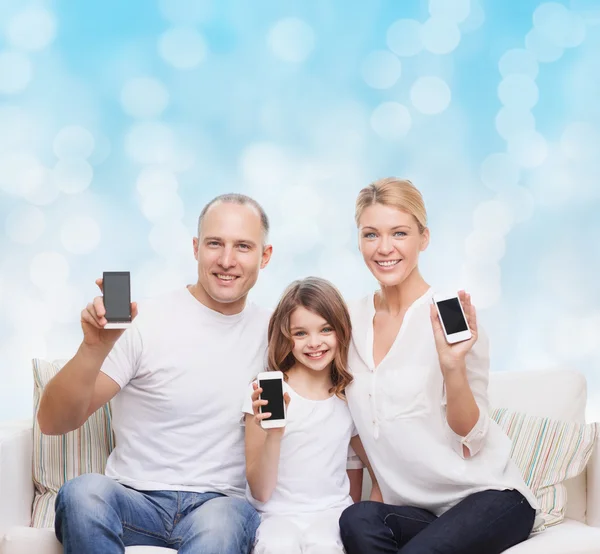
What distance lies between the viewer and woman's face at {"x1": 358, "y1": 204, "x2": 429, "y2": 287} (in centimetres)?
197

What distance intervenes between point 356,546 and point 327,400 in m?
0.42

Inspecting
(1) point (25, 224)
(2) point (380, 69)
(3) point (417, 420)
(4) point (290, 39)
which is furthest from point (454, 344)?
(1) point (25, 224)

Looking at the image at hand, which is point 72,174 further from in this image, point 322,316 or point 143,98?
point 322,316

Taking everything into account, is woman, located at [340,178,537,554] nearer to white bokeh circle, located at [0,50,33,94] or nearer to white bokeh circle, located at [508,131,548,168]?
white bokeh circle, located at [508,131,548,168]

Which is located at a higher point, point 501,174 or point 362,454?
point 501,174

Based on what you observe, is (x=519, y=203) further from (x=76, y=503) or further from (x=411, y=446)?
(x=76, y=503)

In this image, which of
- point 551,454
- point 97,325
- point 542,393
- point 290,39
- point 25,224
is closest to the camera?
point 97,325

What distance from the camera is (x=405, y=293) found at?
2049 mm

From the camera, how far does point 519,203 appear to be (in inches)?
134

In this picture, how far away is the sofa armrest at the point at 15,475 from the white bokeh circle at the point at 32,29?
5.86 feet

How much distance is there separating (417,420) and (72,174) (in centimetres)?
201

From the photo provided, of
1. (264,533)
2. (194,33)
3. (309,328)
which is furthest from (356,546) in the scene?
(194,33)

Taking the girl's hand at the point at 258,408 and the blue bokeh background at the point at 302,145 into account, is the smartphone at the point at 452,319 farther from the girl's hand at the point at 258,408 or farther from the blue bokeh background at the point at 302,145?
the blue bokeh background at the point at 302,145

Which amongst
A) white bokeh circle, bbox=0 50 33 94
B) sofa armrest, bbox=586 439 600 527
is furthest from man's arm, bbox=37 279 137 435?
white bokeh circle, bbox=0 50 33 94
